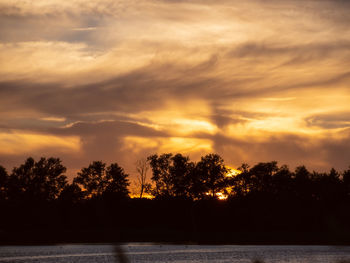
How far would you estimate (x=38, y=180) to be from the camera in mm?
137750

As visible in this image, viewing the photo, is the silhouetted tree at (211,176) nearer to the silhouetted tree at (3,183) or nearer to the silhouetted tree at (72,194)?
the silhouetted tree at (72,194)

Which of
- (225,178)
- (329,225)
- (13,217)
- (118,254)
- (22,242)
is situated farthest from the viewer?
(225,178)

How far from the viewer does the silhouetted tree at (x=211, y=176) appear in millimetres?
140875

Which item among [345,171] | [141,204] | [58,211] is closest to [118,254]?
[141,204]

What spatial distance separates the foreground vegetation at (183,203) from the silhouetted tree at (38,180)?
0.82ft

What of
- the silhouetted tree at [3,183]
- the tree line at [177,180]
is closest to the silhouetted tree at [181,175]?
the tree line at [177,180]

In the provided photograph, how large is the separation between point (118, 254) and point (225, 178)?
142618 millimetres

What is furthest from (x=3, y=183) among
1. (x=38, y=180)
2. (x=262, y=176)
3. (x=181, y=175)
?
(x=262, y=176)

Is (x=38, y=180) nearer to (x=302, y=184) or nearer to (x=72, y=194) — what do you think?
(x=72, y=194)

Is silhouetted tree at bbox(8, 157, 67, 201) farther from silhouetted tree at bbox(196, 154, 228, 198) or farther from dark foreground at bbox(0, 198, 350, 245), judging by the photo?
silhouetted tree at bbox(196, 154, 228, 198)

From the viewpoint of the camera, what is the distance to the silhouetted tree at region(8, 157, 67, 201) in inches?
5305

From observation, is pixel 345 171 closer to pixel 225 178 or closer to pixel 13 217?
pixel 225 178

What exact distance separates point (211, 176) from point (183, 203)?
1566 cm

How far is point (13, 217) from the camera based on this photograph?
A: 12362 centimetres
